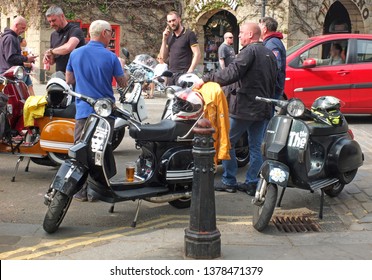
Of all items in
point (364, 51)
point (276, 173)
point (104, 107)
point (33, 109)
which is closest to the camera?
point (104, 107)

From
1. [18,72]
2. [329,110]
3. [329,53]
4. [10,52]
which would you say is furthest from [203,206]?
[329,53]

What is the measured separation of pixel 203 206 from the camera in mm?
4465

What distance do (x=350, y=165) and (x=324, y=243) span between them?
1334 mm

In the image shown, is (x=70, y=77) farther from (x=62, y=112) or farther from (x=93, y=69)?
(x=62, y=112)

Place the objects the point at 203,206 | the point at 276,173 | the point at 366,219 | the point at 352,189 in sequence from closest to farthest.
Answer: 1. the point at 203,206
2. the point at 276,173
3. the point at 366,219
4. the point at 352,189

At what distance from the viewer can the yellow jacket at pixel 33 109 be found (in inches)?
268

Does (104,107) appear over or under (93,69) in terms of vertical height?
under

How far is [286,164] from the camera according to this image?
5.40 m

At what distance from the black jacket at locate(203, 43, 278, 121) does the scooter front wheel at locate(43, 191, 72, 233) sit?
2.08 meters

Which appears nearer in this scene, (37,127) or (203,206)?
(203,206)

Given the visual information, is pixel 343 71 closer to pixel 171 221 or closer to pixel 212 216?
pixel 171 221

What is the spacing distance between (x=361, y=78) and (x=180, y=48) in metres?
4.74

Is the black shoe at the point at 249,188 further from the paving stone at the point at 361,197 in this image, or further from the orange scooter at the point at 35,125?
the orange scooter at the point at 35,125

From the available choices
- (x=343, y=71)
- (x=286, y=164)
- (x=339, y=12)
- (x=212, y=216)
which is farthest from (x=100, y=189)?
(x=339, y=12)
